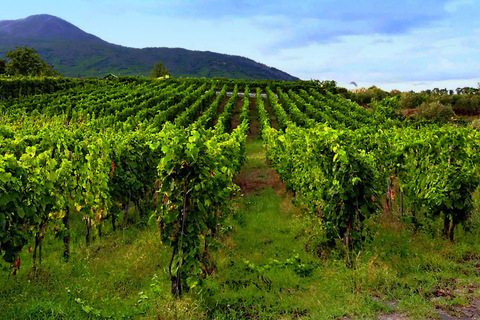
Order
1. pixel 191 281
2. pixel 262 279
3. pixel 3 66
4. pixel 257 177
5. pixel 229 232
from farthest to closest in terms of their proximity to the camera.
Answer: pixel 3 66
pixel 257 177
pixel 229 232
pixel 262 279
pixel 191 281

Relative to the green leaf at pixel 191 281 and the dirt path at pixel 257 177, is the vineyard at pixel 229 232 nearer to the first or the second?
the green leaf at pixel 191 281

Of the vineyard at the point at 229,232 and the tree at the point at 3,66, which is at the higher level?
the tree at the point at 3,66

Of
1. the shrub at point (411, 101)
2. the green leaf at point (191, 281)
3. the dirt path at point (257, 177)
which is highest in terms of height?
the shrub at point (411, 101)

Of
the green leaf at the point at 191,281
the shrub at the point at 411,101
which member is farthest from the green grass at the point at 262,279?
the shrub at the point at 411,101

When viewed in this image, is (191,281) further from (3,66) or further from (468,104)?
(3,66)

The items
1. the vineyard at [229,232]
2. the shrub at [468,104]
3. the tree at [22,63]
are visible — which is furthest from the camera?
the tree at [22,63]

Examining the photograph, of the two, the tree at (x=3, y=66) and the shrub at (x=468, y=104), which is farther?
the tree at (x=3, y=66)

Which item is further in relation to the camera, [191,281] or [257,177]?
[257,177]

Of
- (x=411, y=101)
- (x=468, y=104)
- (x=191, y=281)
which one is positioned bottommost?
(x=191, y=281)

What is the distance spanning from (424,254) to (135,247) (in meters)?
6.49

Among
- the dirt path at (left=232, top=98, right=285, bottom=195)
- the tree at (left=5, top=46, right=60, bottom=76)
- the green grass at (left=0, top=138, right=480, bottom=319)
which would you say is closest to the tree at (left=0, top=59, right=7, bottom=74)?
the tree at (left=5, top=46, right=60, bottom=76)

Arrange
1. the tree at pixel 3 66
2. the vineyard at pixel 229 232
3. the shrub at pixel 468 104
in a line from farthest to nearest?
1. the tree at pixel 3 66
2. the shrub at pixel 468 104
3. the vineyard at pixel 229 232

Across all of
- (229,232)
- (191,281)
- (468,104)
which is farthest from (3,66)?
(468,104)

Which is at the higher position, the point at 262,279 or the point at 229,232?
the point at 262,279
